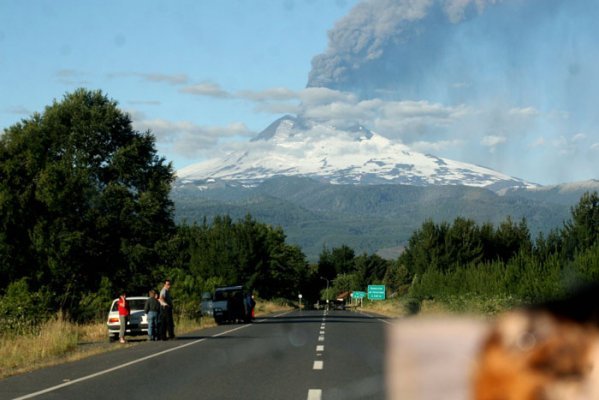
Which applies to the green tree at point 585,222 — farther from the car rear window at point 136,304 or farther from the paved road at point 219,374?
the paved road at point 219,374

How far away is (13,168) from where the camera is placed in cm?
5131

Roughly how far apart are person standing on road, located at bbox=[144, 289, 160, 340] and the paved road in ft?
11.6

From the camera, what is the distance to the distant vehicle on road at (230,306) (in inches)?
1916

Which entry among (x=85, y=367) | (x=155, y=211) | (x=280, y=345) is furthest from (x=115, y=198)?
(x=85, y=367)

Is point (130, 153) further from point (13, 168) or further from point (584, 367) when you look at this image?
point (584, 367)

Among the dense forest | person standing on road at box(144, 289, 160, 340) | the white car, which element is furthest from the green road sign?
person standing on road at box(144, 289, 160, 340)

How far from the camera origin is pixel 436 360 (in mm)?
845

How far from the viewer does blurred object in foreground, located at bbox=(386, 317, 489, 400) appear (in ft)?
2.66

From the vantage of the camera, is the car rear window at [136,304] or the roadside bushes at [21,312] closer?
the roadside bushes at [21,312]

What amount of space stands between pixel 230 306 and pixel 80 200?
1172 centimetres

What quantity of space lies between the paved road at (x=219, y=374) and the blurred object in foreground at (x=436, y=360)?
41.8 feet

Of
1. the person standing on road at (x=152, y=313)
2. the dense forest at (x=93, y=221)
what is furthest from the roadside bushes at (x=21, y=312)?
the dense forest at (x=93, y=221)

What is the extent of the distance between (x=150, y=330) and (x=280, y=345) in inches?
246

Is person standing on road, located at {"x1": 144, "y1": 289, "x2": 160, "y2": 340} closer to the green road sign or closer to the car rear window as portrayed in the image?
the car rear window
